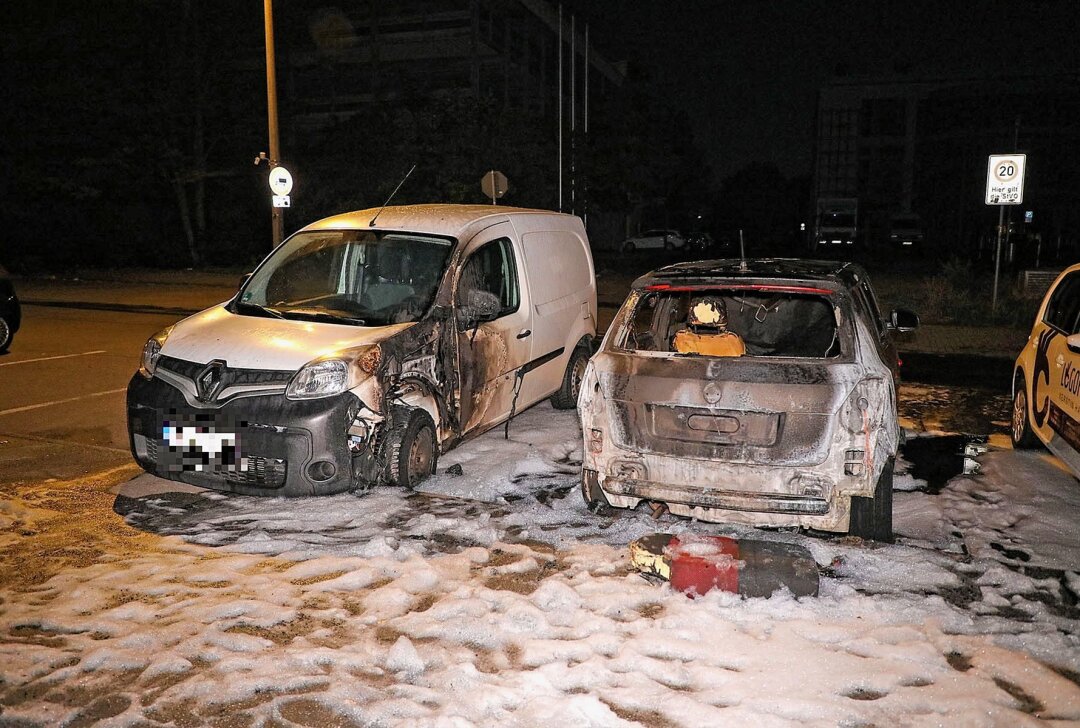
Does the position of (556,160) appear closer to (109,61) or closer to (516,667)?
(109,61)

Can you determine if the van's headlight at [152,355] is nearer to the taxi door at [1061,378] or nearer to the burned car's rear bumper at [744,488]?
the burned car's rear bumper at [744,488]

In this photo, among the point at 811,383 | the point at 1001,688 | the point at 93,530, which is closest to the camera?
the point at 1001,688

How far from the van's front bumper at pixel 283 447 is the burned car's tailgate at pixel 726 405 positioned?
169 cm

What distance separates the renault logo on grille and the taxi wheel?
6179mm

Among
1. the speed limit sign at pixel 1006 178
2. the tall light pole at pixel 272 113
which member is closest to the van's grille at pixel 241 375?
the tall light pole at pixel 272 113

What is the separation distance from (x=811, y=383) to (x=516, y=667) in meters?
2.20

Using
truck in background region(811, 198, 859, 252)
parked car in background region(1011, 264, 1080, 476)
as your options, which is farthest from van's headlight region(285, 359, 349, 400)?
truck in background region(811, 198, 859, 252)

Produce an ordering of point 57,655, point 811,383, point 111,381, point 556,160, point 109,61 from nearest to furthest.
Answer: point 57,655 → point 811,383 → point 111,381 → point 556,160 → point 109,61

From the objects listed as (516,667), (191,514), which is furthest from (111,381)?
(516,667)

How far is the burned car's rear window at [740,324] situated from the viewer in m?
5.47

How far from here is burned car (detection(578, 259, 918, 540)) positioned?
16.3 feet

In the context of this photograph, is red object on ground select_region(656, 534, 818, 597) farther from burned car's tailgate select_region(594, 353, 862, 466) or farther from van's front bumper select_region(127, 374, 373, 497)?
van's front bumper select_region(127, 374, 373, 497)

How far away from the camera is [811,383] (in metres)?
4.98

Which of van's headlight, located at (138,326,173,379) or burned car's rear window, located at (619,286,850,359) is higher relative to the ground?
burned car's rear window, located at (619,286,850,359)
